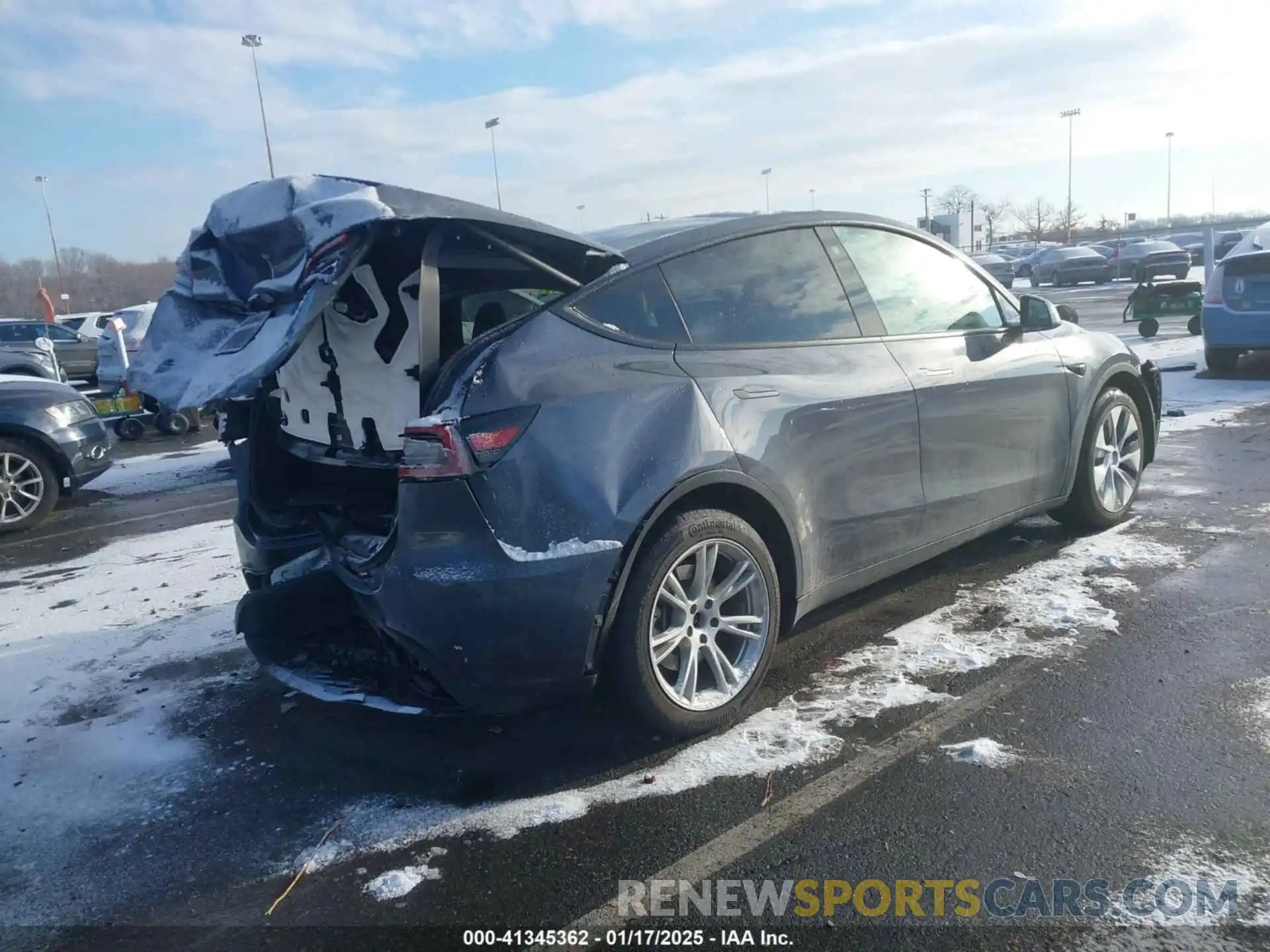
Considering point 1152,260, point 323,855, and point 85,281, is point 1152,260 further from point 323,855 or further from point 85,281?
point 85,281

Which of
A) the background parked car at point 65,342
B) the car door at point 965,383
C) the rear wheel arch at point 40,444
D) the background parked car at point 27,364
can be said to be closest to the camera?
the car door at point 965,383

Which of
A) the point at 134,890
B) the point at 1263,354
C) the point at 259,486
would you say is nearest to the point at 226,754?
the point at 134,890

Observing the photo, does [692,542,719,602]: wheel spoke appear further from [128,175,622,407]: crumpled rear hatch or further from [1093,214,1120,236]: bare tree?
[1093,214,1120,236]: bare tree

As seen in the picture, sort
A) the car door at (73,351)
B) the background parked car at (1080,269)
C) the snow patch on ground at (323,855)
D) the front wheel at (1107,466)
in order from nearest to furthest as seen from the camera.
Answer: the snow patch on ground at (323,855), the front wheel at (1107,466), the car door at (73,351), the background parked car at (1080,269)

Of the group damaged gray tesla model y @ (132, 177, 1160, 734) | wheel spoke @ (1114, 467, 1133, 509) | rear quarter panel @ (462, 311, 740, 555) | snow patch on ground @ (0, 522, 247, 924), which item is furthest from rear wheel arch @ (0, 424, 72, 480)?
wheel spoke @ (1114, 467, 1133, 509)

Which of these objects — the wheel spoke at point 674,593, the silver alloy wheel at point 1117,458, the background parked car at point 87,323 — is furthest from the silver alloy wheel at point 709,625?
the background parked car at point 87,323

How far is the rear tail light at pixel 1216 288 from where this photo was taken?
32.9 ft

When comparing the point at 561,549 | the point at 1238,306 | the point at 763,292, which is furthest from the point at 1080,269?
the point at 561,549

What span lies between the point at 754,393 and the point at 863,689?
1.19 meters

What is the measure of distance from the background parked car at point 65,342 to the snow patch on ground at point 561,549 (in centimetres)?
2127

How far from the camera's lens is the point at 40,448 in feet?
25.2

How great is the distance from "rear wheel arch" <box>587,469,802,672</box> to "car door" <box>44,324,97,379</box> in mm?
21845

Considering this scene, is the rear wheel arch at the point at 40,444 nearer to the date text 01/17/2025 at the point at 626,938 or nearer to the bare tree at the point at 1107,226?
the date text 01/17/2025 at the point at 626,938

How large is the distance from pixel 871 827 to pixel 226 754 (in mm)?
2266
